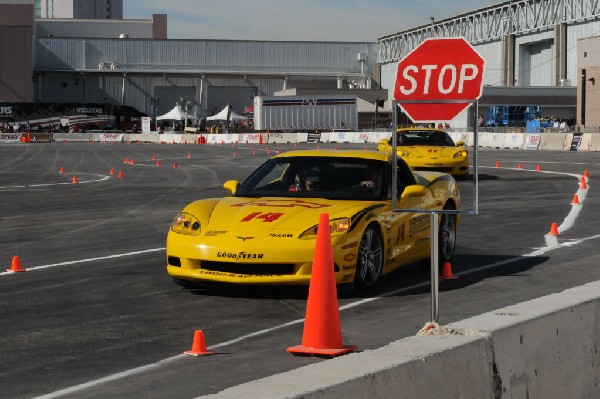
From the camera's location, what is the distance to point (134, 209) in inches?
837

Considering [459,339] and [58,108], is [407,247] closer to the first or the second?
[459,339]

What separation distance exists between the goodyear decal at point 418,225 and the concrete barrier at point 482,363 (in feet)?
17.2

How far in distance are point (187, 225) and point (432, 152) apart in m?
19.5

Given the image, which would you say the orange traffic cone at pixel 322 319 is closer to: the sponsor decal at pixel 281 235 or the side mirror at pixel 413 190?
the sponsor decal at pixel 281 235

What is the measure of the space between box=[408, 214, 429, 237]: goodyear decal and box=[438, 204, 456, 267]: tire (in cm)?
32

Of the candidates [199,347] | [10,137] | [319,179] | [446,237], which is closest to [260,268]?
[319,179]

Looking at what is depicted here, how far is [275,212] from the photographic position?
10906 mm

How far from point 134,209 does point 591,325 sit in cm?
1575

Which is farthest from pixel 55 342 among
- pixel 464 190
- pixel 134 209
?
pixel 464 190

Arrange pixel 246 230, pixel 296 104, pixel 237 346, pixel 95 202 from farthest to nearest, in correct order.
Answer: pixel 296 104 → pixel 95 202 → pixel 246 230 → pixel 237 346

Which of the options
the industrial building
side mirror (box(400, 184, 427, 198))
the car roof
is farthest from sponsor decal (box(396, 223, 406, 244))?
the industrial building

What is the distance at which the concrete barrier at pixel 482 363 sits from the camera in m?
4.23

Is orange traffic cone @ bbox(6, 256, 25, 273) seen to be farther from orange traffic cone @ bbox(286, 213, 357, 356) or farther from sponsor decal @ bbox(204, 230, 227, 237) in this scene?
orange traffic cone @ bbox(286, 213, 357, 356)

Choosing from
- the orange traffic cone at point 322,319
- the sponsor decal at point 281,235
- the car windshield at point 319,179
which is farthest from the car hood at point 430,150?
the orange traffic cone at point 322,319
